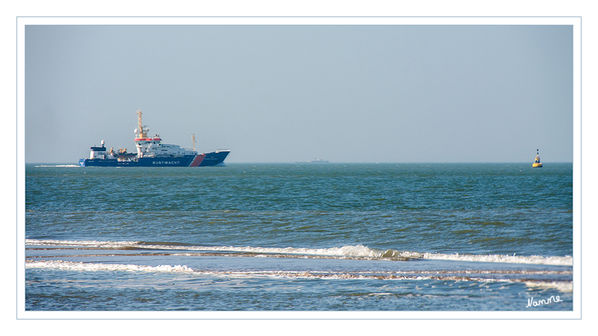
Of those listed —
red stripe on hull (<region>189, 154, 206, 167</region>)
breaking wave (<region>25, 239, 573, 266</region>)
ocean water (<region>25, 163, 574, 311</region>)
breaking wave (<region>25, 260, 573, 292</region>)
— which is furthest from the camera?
red stripe on hull (<region>189, 154, 206, 167</region>)

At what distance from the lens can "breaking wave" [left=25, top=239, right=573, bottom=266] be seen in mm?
13422

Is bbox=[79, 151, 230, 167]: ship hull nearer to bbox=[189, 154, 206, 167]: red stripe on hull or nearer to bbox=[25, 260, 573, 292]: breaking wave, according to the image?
bbox=[189, 154, 206, 167]: red stripe on hull

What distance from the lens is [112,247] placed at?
55.0 ft

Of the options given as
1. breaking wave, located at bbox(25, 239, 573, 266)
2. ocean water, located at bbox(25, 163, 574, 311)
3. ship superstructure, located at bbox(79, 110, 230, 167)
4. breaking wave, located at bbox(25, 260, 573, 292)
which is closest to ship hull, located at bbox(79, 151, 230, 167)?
ship superstructure, located at bbox(79, 110, 230, 167)

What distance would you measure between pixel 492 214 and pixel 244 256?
12148 millimetres

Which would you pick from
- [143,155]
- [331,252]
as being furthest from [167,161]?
[331,252]

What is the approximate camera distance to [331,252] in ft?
51.1

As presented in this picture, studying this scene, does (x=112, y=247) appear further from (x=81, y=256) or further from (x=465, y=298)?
(x=465, y=298)

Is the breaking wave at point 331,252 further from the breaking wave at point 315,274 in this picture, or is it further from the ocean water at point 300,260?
the breaking wave at point 315,274

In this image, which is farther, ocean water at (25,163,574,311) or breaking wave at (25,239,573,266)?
breaking wave at (25,239,573,266)

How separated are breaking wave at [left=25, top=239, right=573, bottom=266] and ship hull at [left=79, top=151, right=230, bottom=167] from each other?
98.9 metres

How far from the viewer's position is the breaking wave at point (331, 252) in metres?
13.4
